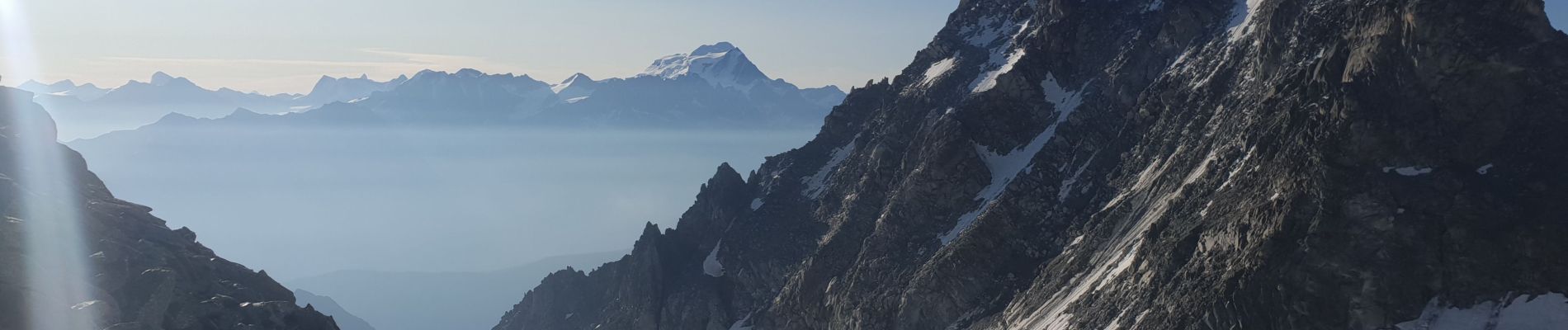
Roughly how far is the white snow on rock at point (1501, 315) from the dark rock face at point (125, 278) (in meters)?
79.8

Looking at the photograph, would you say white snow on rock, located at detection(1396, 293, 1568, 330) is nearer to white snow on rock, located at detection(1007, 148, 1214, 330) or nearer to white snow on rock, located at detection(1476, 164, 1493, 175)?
white snow on rock, located at detection(1476, 164, 1493, 175)

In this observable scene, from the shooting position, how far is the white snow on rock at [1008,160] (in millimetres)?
104500

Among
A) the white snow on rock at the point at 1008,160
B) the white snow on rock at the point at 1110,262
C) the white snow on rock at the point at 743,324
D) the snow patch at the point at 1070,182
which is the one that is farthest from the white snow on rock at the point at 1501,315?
the white snow on rock at the point at 743,324

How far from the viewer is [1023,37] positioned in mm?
129125

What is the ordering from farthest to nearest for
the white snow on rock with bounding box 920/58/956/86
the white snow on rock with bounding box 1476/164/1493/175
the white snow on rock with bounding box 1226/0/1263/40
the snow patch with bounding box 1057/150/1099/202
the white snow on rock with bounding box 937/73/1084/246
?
the white snow on rock with bounding box 920/58/956/86 < the white snow on rock with bounding box 937/73/1084/246 < the snow patch with bounding box 1057/150/1099/202 < the white snow on rock with bounding box 1226/0/1263/40 < the white snow on rock with bounding box 1476/164/1493/175

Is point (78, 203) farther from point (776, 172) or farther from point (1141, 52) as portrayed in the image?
point (1141, 52)

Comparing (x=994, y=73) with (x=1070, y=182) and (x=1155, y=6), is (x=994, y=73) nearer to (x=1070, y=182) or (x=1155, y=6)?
(x=1155, y=6)

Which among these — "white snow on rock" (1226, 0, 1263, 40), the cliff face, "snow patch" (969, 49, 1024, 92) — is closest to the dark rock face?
the cliff face

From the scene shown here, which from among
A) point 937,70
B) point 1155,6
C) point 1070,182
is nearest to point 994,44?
point 937,70

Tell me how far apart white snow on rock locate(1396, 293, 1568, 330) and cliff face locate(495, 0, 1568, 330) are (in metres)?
0.11

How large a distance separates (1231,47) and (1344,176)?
34.5m

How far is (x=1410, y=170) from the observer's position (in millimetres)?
57750

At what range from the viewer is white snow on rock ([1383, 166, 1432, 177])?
57.4 metres

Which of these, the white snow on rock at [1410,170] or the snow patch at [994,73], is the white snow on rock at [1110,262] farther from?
the snow patch at [994,73]
